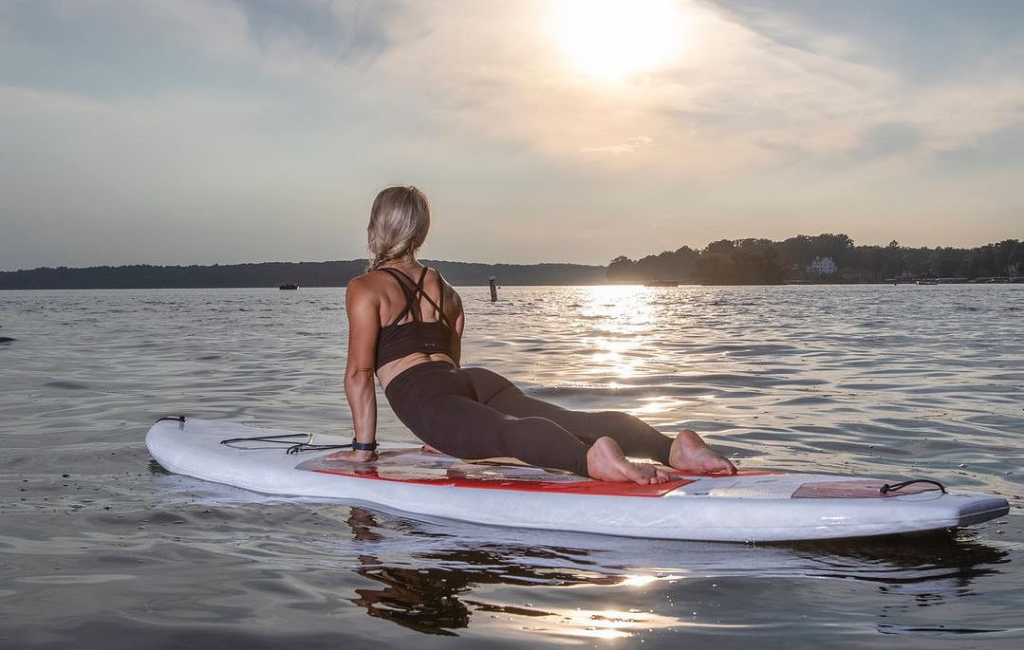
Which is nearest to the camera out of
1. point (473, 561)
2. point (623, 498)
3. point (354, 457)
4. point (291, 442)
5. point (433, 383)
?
point (473, 561)

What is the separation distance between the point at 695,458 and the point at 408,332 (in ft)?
5.95

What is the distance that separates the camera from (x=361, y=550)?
445 centimetres

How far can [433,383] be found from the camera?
523cm

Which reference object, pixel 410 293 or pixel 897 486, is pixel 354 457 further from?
pixel 897 486

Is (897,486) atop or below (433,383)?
below

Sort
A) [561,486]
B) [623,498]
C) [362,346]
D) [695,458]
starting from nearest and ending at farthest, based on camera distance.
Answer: [623,498] → [561,486] → [695,458] → [362,346]

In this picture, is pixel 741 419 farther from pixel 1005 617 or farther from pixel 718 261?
pixel 718 261

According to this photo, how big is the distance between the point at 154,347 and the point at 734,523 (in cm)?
1789

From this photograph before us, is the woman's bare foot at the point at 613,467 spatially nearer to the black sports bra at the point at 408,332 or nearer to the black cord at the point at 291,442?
the black sports bra at the point at 408,332

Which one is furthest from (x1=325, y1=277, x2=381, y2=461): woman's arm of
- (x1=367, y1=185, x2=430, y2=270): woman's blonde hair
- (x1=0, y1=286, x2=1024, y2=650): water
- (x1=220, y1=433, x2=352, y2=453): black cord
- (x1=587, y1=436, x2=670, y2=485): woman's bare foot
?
(x1=587, y1=436, x2=670, y2=485): woman's bare foot

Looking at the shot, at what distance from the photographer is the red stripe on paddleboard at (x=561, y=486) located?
468 cm

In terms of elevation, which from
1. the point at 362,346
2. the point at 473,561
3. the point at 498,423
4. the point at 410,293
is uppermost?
the point at 410,293

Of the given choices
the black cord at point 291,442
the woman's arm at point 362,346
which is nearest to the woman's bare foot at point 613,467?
the woman's arm at point 362,346

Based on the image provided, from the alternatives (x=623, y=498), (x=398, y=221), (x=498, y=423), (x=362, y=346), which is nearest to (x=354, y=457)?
(x=362, y=346)
